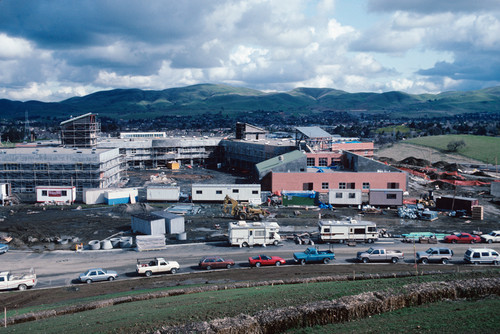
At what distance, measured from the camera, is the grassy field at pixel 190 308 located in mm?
16250

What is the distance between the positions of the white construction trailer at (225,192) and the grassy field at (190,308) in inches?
1133

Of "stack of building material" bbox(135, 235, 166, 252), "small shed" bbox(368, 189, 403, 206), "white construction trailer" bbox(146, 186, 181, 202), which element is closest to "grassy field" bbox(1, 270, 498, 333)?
"stack of building material" bbox(135, 235, 166, 252)

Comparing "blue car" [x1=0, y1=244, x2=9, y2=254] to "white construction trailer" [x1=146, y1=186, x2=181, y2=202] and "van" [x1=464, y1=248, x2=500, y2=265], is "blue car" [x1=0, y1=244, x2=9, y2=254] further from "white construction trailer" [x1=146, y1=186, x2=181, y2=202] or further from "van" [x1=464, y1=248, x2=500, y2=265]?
"van" [x1=464, y1=248, x2=500, y2=265]

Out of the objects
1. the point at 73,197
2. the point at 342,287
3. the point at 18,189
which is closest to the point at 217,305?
the point at 342,287

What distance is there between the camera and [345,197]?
4975 centimetres

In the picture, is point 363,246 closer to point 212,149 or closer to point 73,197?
point 73,197

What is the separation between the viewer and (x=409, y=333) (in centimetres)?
1435

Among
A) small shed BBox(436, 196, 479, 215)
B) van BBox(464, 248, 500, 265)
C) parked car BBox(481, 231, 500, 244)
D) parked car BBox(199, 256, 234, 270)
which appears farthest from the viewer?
small shed BBox(436, 196, 479, 215)

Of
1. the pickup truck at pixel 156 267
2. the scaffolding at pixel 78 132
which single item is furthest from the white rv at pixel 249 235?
the scaffolding at pixel 78 132

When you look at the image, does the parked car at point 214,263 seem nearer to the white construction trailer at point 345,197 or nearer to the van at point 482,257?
the van at point 482,257

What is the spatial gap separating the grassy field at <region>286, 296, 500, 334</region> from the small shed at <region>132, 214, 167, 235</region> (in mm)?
24290

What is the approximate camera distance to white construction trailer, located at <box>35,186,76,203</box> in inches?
2045

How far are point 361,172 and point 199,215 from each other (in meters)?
22.4

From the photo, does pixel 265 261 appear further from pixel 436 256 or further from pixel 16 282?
pixel 16 282
